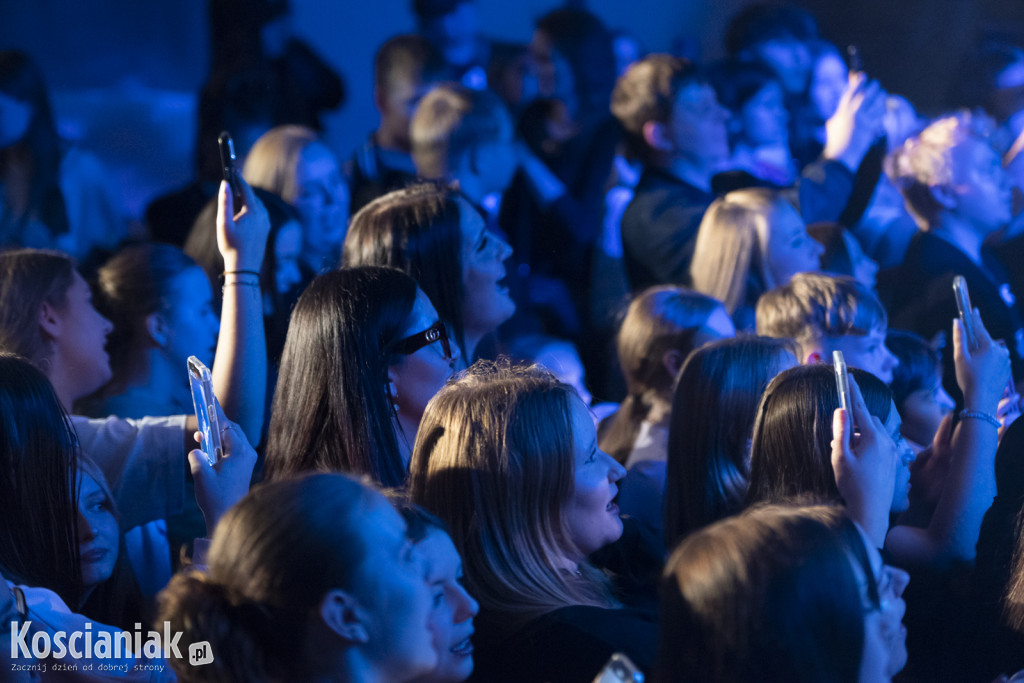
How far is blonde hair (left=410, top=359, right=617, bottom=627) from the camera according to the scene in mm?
1493

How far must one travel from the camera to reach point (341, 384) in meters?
1.75

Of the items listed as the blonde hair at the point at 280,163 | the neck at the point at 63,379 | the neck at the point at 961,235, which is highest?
the blonde hair at the point at 280,163

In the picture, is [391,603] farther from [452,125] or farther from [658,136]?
[658,136]

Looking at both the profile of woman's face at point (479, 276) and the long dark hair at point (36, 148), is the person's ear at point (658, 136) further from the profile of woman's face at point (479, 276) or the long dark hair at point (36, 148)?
the long dark hair at point (36, 148)

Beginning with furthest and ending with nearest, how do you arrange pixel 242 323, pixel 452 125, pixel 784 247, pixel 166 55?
pixel 166 55 < pixel 452 125 < pixel 784 247 < pixel 242 323

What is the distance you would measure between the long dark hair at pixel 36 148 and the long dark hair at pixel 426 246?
1802mm

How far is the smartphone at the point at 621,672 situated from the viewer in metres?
1.01

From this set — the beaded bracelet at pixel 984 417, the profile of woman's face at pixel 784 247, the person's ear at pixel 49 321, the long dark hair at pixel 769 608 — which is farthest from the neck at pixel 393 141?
the long dark hair at pixel 769 608

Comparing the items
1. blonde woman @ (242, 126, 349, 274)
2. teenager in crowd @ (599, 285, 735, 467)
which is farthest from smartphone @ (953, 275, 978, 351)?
blonde woman @ (242, 126, 349, 274)

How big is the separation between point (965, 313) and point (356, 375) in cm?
109

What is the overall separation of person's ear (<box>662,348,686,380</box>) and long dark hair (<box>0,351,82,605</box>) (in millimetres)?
1298

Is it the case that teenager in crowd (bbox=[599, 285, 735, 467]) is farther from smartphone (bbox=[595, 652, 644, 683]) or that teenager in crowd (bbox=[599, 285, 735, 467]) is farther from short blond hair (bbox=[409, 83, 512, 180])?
smartphone (bbox=[595, 652, 644, 683])

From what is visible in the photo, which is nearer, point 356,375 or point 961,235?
point 356,375

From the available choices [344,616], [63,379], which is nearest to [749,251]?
[63,379]
